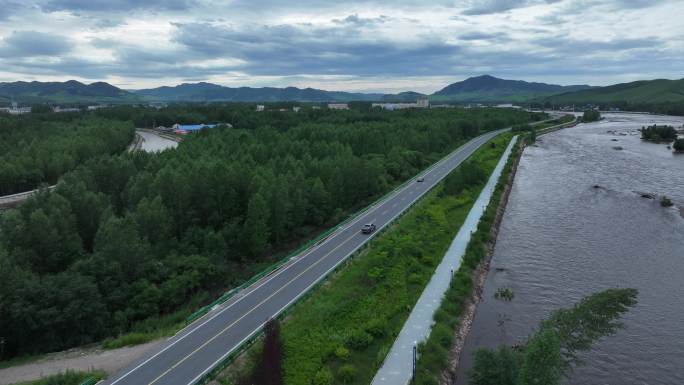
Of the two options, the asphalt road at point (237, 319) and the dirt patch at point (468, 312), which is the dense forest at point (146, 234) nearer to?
the asphalt road at point (237, 319)

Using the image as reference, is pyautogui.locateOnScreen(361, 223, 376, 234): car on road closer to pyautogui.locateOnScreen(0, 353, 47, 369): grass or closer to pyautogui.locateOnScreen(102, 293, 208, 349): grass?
pyautogui.locateOnScreen(102, 293, 208, 349): grass

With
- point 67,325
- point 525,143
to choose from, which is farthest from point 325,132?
point 67,325

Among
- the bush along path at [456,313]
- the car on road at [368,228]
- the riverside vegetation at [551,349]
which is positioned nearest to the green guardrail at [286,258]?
→ the car on road at [368,228]

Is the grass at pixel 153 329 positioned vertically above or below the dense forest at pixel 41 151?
below

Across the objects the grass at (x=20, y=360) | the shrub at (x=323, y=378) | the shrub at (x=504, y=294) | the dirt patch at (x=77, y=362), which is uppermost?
the shrub at (x=323, y=378)

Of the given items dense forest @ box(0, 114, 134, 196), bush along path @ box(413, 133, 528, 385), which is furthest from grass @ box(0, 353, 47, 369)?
dense forest @ box(0, 114, 134, 196)

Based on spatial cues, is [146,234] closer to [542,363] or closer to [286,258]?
[286,258]

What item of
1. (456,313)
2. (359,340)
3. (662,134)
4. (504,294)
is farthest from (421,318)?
(662,134)
